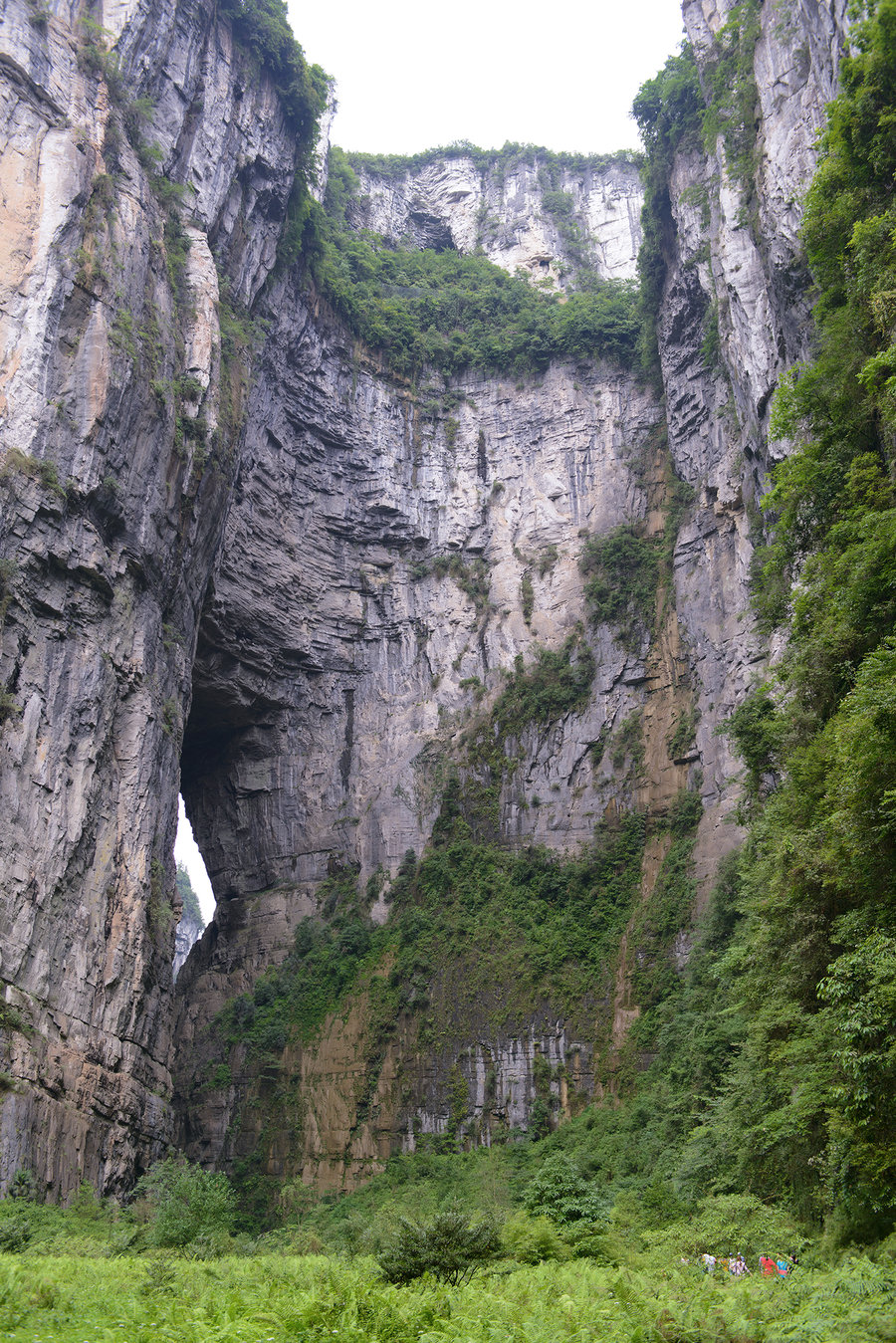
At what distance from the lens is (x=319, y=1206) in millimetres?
23141

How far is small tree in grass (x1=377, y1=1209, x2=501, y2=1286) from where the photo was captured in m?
9.25

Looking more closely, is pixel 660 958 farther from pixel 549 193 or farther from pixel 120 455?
pixel 549 193

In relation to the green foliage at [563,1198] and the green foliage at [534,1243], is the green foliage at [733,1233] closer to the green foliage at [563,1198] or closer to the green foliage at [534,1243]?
the green foliage at [534,1243]

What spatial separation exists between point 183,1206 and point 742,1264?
10.5 m

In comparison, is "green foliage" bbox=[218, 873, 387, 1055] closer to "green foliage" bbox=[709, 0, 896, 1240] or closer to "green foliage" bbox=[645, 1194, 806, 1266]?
"green foliage" bbox=[709, 0, 896, 1240]

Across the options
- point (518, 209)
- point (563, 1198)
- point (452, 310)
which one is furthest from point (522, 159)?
point (563, 1198)

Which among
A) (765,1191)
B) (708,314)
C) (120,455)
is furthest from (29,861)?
(708,314)

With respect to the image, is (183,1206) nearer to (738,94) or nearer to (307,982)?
(307,982)

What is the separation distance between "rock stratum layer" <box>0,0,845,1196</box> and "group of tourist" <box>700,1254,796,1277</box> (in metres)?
11.2

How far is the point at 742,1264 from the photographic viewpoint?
950 cm

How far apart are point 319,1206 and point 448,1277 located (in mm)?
16078

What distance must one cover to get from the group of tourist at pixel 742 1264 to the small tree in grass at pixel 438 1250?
93.2 inches

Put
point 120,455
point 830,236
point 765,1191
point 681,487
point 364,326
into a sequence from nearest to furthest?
1. point 765,1191
2. point 830,236
3. point 120,455
4. point 681,487
5. point 364,326

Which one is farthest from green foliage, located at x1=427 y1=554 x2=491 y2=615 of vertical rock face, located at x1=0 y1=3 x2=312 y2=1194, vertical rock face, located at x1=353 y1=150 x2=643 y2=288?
vertical rock face, located at x1=353 y1=150 x2=643 y2=288
